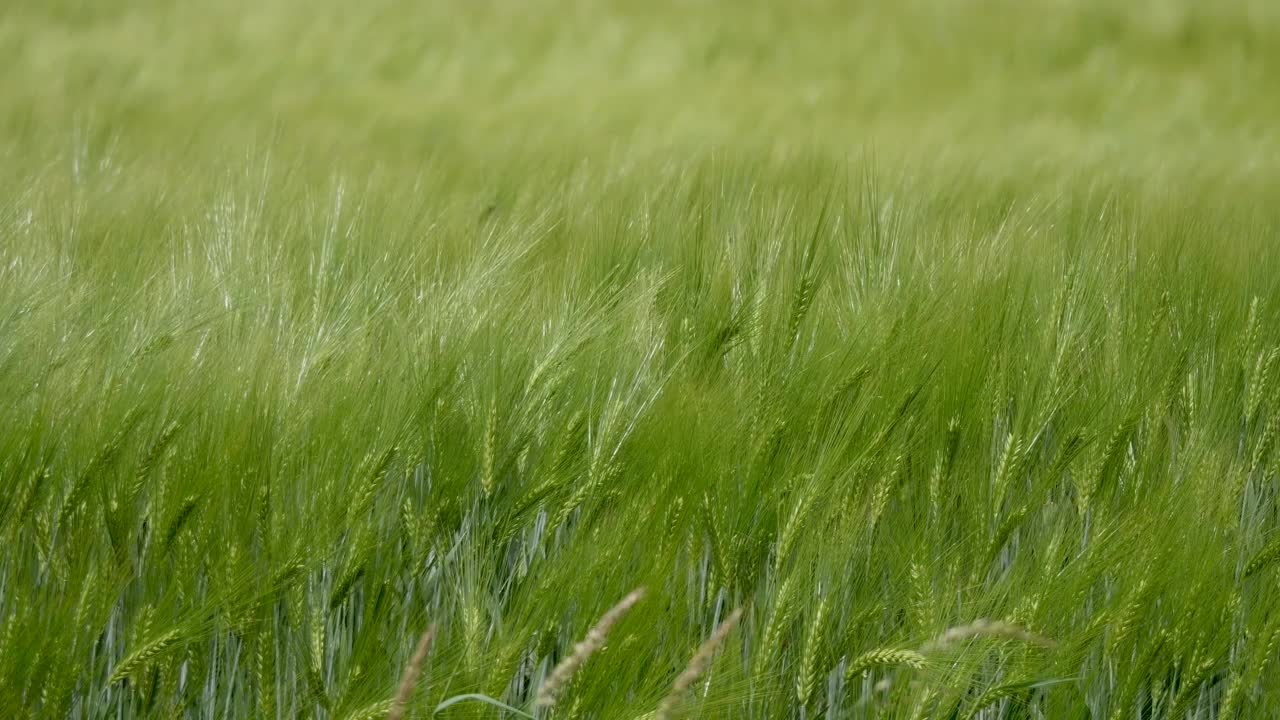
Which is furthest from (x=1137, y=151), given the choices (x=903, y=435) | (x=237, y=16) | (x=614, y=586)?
(x=237, y=16)

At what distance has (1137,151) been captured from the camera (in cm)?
240

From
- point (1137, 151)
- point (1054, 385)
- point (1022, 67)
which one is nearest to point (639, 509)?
point (1054, 385)

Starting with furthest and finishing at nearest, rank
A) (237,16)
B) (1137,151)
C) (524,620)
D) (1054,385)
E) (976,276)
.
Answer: (237,16), (1137,151), (976,276), (1054,385), (524,620)

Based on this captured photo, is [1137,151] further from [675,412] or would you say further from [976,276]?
[675,412]

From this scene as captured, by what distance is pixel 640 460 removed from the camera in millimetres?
1107

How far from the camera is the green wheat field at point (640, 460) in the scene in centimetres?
100

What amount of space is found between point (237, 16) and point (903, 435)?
7.71ft

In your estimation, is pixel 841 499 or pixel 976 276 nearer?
pixel 841 499

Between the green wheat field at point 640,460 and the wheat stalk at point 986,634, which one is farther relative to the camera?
the green wheat field at point 640,460

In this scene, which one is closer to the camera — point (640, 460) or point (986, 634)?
point (986, 634)

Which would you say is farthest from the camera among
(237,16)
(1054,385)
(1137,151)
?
(237,16)

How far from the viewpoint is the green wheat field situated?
995mm

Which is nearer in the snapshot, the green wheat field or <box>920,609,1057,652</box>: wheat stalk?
<box>920,609,1057,652</box>: wheat stalk

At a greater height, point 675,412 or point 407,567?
point 675,412
